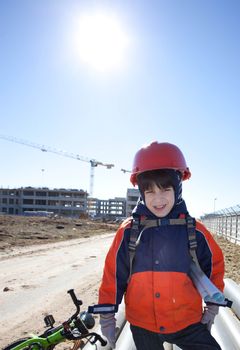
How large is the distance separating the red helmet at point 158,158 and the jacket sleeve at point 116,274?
0.47m

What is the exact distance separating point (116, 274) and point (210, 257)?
0.64 metres

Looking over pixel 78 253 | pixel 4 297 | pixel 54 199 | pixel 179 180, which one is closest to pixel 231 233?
pixel 78 253

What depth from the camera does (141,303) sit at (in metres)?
2.54

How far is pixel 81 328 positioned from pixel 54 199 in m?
130

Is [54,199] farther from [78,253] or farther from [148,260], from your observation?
[148,260]

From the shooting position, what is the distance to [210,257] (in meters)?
2.59

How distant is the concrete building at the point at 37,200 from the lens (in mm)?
129875

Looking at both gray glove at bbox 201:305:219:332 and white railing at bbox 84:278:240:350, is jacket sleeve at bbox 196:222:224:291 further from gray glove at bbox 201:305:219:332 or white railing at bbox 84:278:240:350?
white railing at bbox 84:278:240:350

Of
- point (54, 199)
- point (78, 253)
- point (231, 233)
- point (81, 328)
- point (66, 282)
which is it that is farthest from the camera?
point (54, 199)

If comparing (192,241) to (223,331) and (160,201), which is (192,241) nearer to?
(160,201)

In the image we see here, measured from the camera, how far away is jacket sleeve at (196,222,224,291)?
8.43ft

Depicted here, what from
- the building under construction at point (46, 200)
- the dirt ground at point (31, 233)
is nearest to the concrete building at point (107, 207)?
the building under construction at point (46, 200)

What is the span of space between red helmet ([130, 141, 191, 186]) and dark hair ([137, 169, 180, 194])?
32mm

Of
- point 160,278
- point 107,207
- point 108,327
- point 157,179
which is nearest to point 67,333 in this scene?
point 108,327
